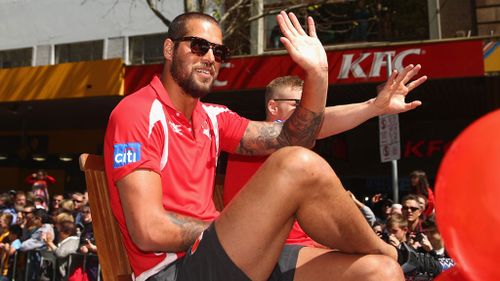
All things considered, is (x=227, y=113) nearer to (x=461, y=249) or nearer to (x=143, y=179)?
(x=143, y=179)

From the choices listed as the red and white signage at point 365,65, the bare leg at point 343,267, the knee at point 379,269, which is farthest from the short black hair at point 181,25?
the red and white signage at point 365,65

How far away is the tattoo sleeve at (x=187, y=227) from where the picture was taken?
2416 millimetres

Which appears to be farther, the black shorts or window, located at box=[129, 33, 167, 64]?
window, located at box=[129, 33, 167, 64]

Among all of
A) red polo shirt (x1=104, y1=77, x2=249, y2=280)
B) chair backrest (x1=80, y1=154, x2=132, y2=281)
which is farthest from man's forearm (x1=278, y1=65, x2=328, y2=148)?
chair backrest (x1=80, y1=154, x2=132, y2=281)

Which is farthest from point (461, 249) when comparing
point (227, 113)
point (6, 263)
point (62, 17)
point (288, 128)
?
point (62, 17)

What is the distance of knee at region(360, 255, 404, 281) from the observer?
7.26 ft

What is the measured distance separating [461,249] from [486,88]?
11729 mm

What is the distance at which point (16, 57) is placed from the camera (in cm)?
1964

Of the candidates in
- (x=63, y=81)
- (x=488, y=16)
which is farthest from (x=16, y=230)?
(x=488, y=16)

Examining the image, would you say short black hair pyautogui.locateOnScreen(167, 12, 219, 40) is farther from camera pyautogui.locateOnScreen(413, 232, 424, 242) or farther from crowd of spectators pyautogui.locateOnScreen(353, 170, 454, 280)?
camera pyautogui.locateOnScreen(413, 232, 424, 242)

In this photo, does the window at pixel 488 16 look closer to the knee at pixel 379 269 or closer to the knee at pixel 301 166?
the knee at pixel 379 269

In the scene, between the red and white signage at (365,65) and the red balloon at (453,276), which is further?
the red and white signage at (365,65)

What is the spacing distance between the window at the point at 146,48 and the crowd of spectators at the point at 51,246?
27.4ft

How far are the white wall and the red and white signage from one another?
5.19m
